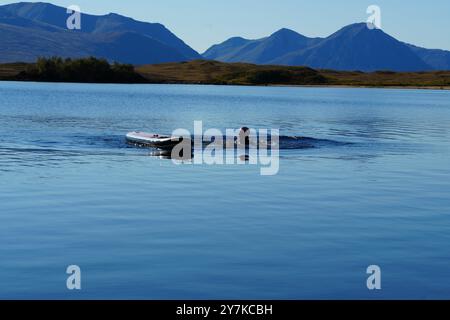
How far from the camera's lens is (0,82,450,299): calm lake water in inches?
871

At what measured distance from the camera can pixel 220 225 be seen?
3098 cm

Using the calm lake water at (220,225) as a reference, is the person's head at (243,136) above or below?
above

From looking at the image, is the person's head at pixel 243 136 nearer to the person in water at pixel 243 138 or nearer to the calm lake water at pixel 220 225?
the person in water at pixel 243 138

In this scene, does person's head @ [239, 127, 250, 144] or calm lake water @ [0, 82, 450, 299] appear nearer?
calm lake water @ [0, 82, 450, 299]

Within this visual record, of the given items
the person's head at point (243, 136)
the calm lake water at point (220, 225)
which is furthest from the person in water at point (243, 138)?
the calm lake water at point (220, 225)

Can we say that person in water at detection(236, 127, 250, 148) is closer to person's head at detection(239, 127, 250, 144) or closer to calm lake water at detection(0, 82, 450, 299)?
person's head at detection(239, 127, 250, 144)

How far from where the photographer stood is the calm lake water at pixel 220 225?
22125mm

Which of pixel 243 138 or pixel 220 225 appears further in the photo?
pixel 243 138

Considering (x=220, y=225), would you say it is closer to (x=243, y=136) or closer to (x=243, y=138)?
(x=243, y=136)

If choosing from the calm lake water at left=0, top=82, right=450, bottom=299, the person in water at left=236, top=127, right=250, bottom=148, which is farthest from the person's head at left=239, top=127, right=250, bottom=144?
the calm lake water at left=0, top=82, right=450, bottom=299

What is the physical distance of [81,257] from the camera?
24859 millimetres

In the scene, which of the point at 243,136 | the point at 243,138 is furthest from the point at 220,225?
the point at 243,138
